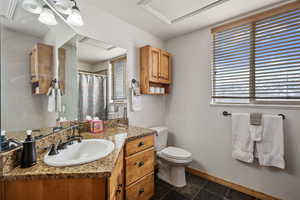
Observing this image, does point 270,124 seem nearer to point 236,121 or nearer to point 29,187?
point 236,121

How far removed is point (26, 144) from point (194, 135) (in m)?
2.12

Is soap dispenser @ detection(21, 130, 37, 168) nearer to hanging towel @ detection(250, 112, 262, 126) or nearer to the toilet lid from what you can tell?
the toilet lid

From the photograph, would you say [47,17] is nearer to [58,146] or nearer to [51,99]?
[51,99]

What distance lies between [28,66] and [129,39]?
4.86ft

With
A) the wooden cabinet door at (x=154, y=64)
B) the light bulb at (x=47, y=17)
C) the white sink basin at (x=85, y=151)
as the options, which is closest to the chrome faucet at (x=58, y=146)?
the white sink basin at (x=85, y=151)

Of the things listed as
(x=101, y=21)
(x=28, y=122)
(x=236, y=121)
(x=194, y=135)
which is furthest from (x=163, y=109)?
(x=28, y=122)

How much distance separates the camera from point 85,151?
4.01 ft

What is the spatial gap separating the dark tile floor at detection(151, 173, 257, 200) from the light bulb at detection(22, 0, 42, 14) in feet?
7.18

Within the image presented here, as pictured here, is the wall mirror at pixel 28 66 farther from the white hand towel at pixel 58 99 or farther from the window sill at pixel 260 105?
the window sill at pixel 260 105

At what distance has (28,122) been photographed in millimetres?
926

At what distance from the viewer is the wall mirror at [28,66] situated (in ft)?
2.55

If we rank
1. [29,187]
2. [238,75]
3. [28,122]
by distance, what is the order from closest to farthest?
1. [29,187]
2. [28,122]
3. [238,75]

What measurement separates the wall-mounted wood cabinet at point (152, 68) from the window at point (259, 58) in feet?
2.65

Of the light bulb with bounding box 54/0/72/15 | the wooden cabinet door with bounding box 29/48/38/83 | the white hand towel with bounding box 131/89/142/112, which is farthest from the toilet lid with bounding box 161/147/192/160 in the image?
the light bulb with bounding box 54/0/72/15
